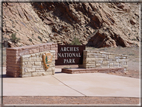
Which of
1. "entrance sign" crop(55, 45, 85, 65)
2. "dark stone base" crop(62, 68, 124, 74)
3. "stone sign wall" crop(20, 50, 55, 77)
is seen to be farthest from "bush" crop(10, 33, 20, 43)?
"stone sign wall" crop(20, 50, 55, 77)

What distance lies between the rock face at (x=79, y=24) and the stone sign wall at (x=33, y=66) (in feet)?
68.7

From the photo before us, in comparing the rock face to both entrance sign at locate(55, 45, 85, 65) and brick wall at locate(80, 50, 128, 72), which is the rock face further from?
entrance sign at locate(55, 45, 85, 65)

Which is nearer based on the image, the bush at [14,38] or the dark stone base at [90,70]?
the dark stone base at [90,70]

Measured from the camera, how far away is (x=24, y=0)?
1406 inches

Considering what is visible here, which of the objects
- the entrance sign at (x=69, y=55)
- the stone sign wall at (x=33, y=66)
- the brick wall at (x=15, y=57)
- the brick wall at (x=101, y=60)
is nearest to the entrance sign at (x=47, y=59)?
the stone sign wall at (x=33, y=66)

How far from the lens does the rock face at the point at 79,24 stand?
3462 centimetres

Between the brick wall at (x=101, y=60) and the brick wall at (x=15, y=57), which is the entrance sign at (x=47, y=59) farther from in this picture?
the brick wall at (x=101, y=60)

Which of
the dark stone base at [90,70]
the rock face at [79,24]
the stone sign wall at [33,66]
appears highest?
the rock face at [79,24]

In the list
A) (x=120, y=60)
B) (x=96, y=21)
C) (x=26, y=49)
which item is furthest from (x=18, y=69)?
(x=96, y=21)

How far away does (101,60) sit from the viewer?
44.3ft

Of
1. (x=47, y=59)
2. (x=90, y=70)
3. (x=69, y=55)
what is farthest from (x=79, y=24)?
(x=47, y=59)

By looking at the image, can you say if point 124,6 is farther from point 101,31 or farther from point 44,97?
point 44,97

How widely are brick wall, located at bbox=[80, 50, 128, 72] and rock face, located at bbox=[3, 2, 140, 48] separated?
19282mm

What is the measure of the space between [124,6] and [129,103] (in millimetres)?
40796
